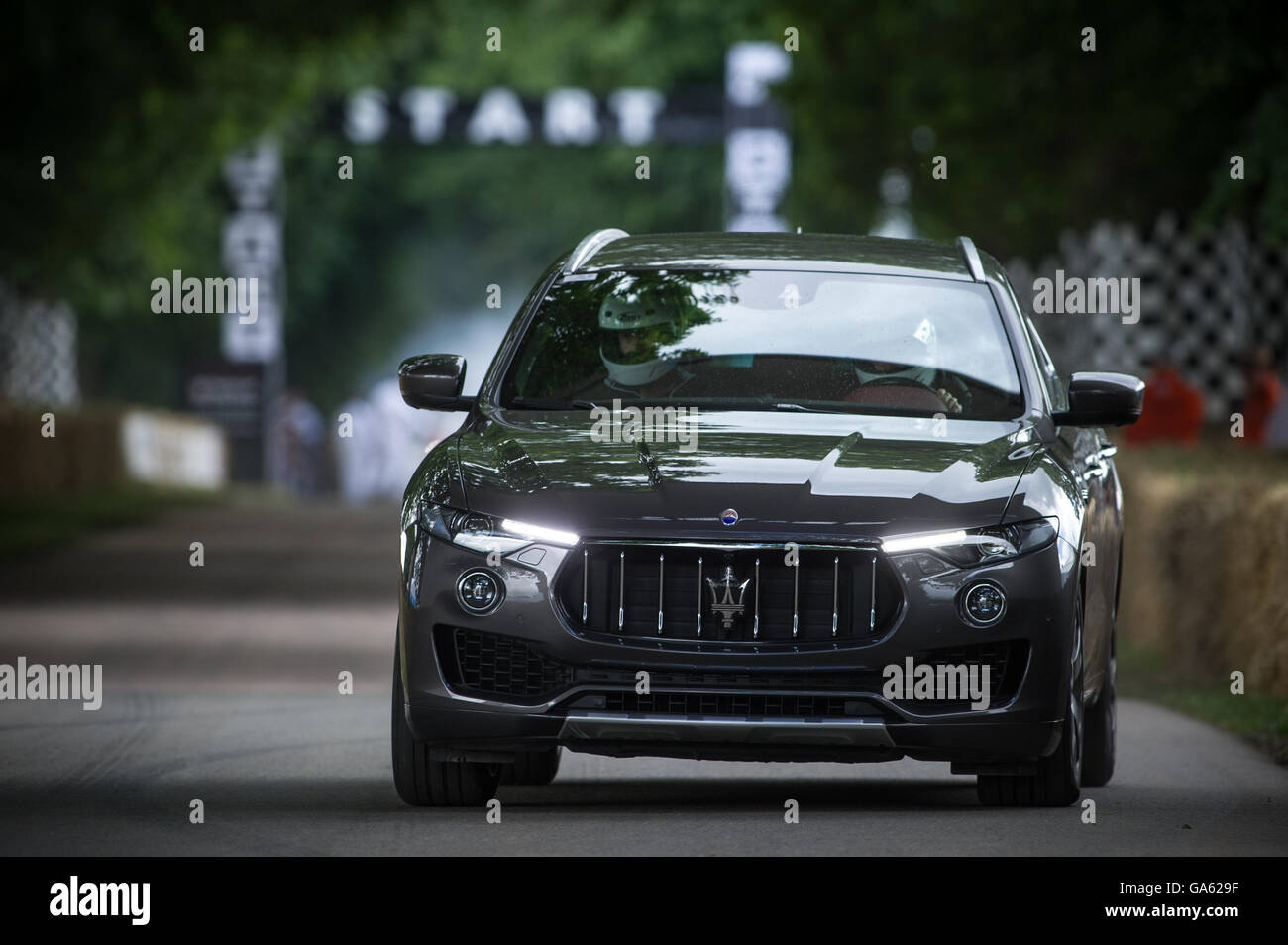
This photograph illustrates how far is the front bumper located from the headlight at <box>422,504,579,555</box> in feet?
0.12

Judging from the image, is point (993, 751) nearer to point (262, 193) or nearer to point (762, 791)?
point (762, 791)

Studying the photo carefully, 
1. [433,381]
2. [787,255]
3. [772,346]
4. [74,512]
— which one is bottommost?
[74,512]

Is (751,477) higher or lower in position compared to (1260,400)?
higher

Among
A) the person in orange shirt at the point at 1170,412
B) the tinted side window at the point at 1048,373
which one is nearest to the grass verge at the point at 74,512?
the person in orange shirt at the point at 1170,412

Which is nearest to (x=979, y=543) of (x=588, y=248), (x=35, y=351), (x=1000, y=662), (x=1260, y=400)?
(x=1000, y=662)

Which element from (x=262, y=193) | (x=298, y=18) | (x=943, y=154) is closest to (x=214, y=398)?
(x=262, y=193)

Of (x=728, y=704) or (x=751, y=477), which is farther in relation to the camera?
(x=751, y=477)

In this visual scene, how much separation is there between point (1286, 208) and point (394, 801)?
42.6 ft

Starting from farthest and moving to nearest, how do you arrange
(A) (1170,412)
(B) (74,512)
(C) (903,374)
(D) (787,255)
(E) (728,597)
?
(B) (74,512)
(A) (1170,412)
(D) (787,255)
(C) (903,374)
(E) (728,597)

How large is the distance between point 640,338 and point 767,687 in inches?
74.3

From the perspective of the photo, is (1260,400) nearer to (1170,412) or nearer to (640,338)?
(1170,412)

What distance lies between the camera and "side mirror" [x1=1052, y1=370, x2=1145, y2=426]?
9273 millimetres

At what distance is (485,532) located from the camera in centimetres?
824

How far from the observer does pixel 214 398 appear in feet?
166
